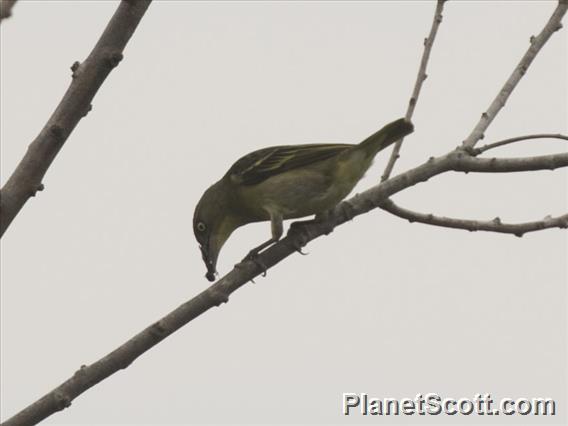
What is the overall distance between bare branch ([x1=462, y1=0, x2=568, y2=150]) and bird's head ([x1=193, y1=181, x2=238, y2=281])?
359 cm

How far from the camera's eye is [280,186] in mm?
7656

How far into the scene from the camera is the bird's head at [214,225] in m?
8.36

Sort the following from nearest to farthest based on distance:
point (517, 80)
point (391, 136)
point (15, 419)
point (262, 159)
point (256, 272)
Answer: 1. point (15, 419)
2. point (256, 272)
3. point (517, 80)
4. point (391, 136)
5. point (262, 159)

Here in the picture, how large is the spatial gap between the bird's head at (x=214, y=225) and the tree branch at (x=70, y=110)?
16.8ft

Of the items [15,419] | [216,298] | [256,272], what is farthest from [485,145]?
[15,419]

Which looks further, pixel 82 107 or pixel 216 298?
pixel 216 298

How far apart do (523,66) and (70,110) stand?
3.29 metres

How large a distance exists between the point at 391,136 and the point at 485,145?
190 centimetres

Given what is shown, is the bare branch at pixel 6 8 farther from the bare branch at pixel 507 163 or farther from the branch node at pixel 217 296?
the bare branch at pixel 507 163

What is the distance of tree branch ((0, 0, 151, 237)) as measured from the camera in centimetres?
314

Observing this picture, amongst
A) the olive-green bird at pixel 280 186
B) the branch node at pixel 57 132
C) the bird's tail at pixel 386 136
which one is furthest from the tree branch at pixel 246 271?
the branch node at pixel 57 132

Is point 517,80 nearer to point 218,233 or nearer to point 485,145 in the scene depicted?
point 485,145

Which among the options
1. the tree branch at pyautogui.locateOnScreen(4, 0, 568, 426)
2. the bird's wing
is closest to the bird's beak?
the bird's wing

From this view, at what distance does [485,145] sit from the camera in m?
5.11
